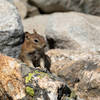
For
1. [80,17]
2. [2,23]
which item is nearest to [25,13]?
[80,17]

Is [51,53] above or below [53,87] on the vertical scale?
below

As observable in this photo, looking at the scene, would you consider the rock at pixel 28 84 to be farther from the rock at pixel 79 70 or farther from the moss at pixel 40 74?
the rock at pixel 79 70

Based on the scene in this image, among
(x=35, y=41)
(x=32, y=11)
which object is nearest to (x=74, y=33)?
(x=35, y=41)

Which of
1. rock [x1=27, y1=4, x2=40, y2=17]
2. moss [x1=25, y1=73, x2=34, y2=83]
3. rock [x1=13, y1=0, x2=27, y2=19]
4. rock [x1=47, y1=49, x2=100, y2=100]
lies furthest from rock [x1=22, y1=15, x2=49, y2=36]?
moss [x1=25, y1=73, x2=34, y2=83]

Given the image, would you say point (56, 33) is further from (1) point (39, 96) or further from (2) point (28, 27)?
(1) point (39, 96)

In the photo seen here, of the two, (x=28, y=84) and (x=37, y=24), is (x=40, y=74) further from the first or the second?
(x=37, y=24)

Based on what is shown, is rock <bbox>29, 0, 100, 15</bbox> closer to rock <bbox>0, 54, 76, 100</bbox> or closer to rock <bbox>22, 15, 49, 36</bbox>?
rock <bbox>22, 15, 49, 36</bbox>

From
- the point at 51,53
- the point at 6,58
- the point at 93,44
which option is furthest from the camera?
the point at 93,44
